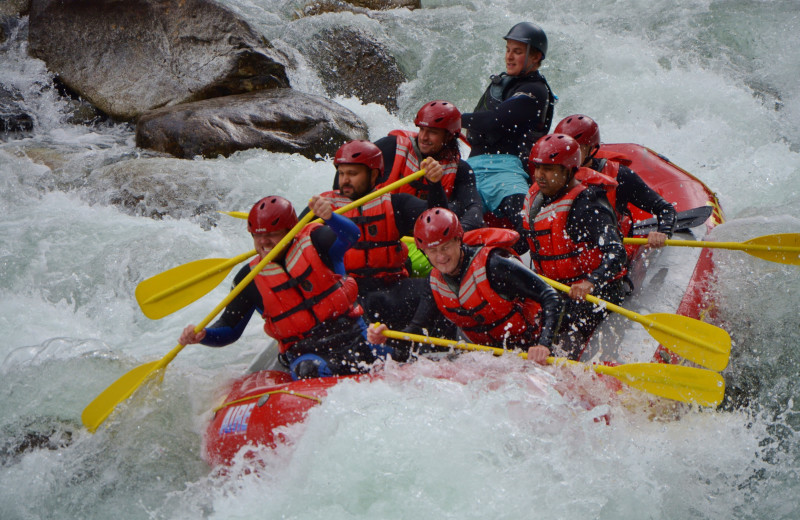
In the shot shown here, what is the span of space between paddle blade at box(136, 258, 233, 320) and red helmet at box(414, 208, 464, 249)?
1104 millimetres

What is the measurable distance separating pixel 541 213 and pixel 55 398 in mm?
2794

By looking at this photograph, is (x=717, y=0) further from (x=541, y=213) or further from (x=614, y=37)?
(x=541, y=213)

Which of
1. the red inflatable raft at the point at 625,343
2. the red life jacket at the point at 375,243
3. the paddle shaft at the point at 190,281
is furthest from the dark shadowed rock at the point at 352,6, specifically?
the paddle shaft at the point at 190,281

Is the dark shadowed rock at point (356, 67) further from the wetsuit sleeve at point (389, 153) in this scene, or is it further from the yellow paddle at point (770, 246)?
the yellow paddle at point (770, 246)

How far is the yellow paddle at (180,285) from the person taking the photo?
3.71 metres

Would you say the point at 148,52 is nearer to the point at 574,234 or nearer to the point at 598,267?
the point at 574,234

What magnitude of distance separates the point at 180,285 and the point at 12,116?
5.43 meters

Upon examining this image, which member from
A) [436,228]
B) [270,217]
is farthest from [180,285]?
[436,228]

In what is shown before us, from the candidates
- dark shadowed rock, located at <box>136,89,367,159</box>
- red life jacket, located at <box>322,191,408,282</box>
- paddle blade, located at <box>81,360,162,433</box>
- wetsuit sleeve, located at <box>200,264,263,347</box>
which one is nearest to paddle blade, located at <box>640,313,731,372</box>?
red life jacket, located at <box>322,191,408,282</box>

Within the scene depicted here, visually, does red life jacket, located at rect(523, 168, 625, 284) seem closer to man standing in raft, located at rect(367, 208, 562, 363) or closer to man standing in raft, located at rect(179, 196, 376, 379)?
man standing in raft, located at rect(367, 208, 562, 363)

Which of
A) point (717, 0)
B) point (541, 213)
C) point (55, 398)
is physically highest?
point (717, 0)

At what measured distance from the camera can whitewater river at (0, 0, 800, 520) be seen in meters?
2.95

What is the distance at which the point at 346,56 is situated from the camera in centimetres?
902

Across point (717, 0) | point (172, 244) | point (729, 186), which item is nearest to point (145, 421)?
point (172, 244)
